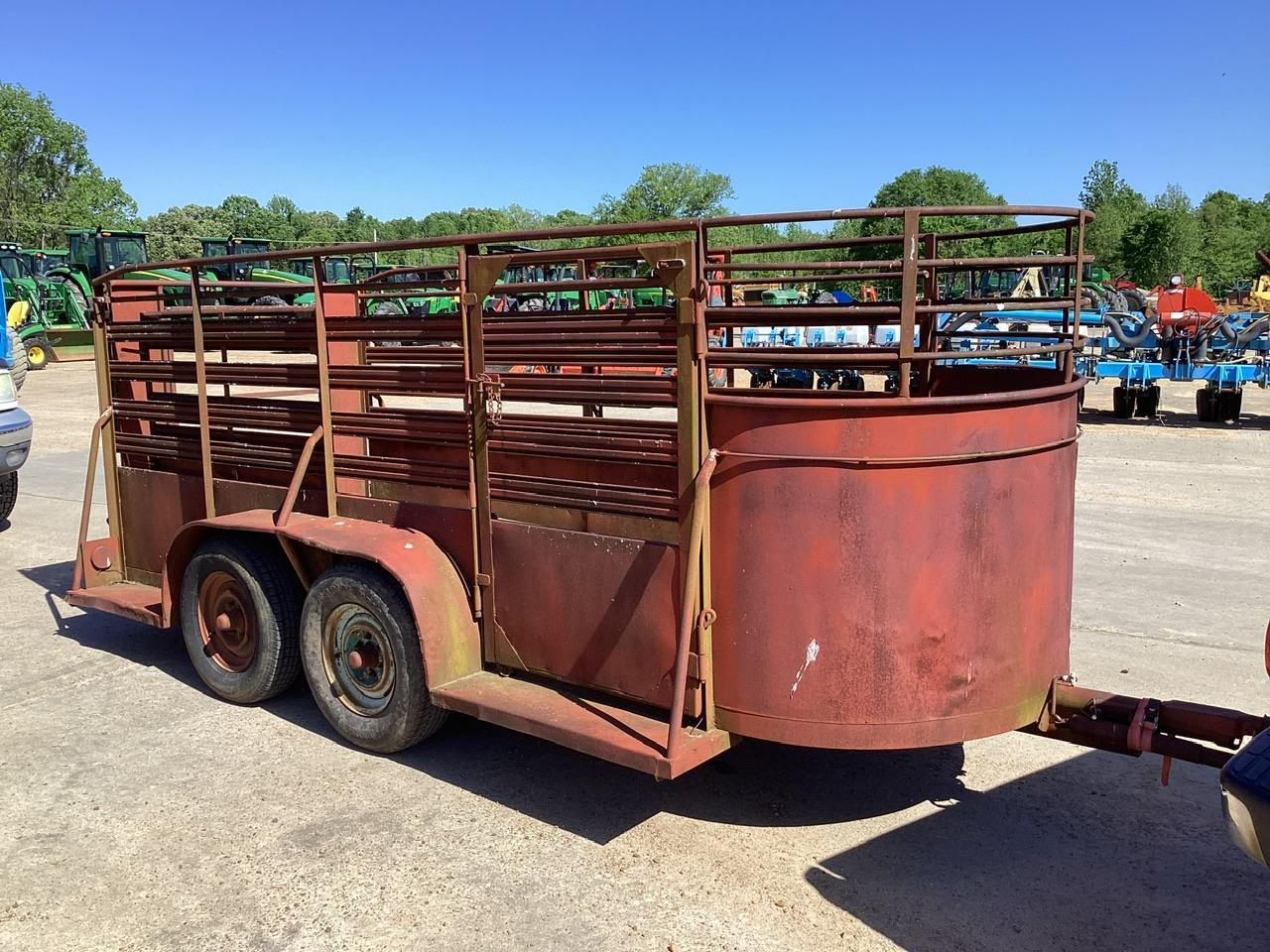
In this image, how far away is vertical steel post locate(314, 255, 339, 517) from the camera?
4.88 metres

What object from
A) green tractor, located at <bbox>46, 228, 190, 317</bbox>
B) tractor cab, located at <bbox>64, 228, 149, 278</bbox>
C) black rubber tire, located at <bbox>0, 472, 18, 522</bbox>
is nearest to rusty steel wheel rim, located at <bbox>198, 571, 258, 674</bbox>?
black rubber tire, located at <bbox>0, 472, 18, 522</bbox>

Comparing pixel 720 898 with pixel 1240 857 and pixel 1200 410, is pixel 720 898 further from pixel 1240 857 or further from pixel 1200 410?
pixel 1200 410

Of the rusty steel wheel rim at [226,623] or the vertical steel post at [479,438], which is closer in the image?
the vertical steel post at [479,438]

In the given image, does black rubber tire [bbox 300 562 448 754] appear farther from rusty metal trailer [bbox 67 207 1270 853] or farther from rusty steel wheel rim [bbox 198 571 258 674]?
rusty steel wheel rim [bbox 198 571 258 674]

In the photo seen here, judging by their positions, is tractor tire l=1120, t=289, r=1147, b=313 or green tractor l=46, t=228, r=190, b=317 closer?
tractor tire l=1120, t=289, r=1147, b=313

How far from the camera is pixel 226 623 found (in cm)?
535

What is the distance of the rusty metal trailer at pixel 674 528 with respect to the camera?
353cm

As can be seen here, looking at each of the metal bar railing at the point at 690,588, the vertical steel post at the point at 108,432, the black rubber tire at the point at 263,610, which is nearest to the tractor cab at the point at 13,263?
the vertical steel post at the point at 108,432

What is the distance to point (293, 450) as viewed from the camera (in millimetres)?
5227

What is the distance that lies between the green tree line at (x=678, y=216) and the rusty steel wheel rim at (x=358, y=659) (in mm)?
29171

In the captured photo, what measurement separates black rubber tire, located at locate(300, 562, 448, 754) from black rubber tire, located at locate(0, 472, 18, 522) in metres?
6.10

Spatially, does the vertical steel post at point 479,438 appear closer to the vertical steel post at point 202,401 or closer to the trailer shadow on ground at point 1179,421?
the vertical steel post at point 202,401

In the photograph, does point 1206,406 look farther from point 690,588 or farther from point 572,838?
point 572,838

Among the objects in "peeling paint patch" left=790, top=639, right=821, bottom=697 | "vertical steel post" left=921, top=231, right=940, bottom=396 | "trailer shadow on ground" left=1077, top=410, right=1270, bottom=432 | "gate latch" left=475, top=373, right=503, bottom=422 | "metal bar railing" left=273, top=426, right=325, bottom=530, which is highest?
"vertical steel post" left=921, top=231, right=940, bottom=396
